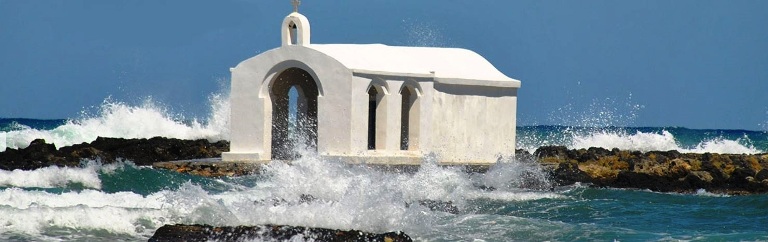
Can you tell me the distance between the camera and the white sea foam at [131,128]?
48.9 metres

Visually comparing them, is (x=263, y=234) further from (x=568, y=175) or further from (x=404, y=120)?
(x=404, y=120)

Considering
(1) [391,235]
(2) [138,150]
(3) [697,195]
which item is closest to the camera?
(1) [391,235]

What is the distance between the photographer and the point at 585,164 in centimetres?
3178

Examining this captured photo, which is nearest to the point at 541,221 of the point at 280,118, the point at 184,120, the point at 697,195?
the point at 697,195

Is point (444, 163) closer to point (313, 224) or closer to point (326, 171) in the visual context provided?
point (326, 171)

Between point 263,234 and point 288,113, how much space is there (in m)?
13.9

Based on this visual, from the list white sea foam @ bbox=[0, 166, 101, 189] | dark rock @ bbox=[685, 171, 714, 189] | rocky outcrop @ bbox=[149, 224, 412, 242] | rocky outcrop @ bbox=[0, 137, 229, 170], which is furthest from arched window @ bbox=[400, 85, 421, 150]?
rocky outcrop @ bbox=[149, 224, 412, 242]

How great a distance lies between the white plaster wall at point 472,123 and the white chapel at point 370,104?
2cm

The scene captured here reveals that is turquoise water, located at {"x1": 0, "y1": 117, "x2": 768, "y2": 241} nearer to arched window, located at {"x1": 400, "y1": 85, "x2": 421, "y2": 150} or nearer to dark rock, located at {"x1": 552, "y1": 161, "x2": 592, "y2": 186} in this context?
dark rock, located at {"x1": 552, "y1": 161, "x2": 592, "y2": 186}

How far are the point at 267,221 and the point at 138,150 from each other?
17377 mm

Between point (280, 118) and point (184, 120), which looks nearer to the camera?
point (280, 118)

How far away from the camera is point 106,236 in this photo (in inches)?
691

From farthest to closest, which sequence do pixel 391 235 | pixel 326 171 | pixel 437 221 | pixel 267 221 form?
pixel 326 171
pixel 437 221
pixel 267 221
pixel 391 235

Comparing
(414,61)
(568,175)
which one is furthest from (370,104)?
(568,175)
